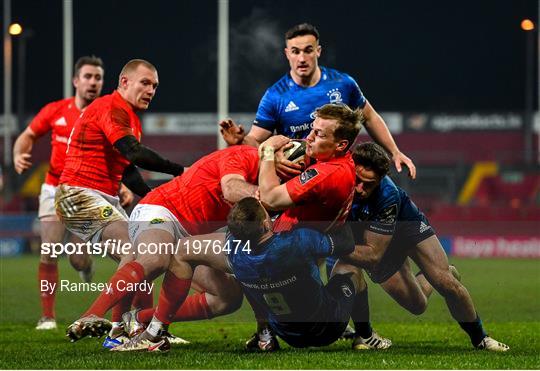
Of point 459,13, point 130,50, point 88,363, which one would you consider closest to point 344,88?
point 88,363

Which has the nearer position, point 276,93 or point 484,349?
point 484,349

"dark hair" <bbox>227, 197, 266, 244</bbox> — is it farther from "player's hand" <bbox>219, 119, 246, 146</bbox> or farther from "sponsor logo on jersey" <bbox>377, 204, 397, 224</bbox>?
"sponsor logo on jersey" <bbox>377, 204, 397, 224</bbox>

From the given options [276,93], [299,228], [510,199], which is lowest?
[510,199]

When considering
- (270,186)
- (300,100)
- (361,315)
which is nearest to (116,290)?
(270,186)

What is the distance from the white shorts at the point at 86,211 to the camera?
712 centimetres

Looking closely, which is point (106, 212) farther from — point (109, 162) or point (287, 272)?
point (287, 272)

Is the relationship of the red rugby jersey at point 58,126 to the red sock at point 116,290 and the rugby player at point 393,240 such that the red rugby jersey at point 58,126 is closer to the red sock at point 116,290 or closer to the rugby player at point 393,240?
the red sock at point 116,290

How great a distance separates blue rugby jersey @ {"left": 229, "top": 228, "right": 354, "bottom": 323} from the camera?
5945 millimetres

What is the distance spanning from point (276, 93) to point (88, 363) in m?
2.50

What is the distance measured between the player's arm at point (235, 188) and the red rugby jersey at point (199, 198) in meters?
0.23

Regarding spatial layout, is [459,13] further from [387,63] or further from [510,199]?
[510,199]

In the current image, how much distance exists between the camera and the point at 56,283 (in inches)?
339

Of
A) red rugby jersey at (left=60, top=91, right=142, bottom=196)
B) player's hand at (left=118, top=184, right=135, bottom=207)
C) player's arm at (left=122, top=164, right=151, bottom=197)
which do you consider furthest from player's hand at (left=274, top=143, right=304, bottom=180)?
player's hand at (left=118, top=184, right=135, bottom=207)

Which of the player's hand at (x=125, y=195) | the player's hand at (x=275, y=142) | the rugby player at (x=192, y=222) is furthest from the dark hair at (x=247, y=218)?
the player's hand at (x=125, y=195)
